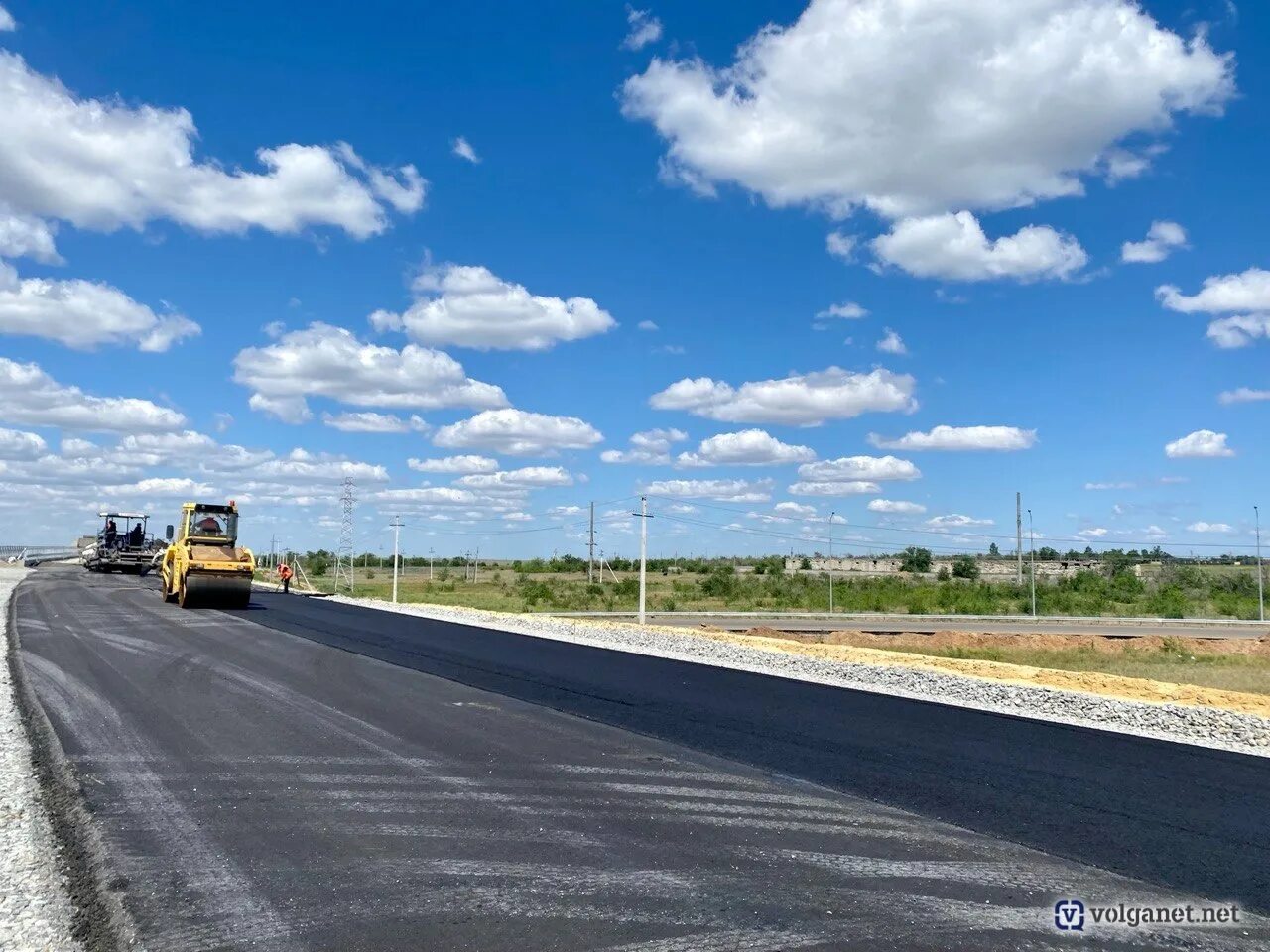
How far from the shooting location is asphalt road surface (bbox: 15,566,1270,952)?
546 centimetres

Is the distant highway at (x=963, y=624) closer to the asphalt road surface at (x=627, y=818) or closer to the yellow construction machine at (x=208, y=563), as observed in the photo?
the yellow construction machine at (x=208, y=563)

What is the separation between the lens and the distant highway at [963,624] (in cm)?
3853

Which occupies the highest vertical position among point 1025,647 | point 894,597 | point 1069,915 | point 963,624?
point 894,597

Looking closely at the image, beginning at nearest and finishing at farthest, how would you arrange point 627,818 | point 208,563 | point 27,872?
point 27,872 → point 627,818 → point 208,563

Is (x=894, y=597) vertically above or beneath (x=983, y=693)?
above

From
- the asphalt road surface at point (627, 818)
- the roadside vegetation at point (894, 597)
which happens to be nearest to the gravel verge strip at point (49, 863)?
the asphalt road surface at point (627, 818)

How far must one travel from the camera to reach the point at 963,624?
42.4 m

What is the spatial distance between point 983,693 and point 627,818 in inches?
389

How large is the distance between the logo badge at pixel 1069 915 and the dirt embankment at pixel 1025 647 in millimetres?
10453

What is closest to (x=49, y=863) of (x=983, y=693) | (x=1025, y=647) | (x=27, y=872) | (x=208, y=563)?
(x=27, y=872)

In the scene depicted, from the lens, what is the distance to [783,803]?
320 inches

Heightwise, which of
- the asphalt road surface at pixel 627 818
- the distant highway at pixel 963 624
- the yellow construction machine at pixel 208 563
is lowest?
the distant highway at pixel 963 624

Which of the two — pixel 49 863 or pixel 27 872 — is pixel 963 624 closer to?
pixel 49 863

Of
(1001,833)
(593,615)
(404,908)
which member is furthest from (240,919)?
(593,615)
